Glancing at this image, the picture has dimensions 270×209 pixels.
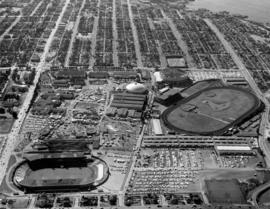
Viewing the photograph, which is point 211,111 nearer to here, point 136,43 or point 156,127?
point 156,127

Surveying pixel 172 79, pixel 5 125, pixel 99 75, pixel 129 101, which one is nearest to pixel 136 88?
pixel 129 101

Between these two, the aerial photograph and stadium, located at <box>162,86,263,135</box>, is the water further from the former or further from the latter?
stadium, located at <box>162,86,263,135</box>

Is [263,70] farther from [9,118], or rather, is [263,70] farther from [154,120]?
[9,118]

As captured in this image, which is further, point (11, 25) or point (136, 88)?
point (11, 25)

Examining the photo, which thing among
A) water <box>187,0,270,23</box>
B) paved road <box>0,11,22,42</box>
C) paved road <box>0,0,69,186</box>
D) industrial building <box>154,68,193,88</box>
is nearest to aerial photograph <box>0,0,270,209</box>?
industrial building <box>154,68,193,88</box>

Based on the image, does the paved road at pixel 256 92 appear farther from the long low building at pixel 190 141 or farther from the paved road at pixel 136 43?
the paved road at pixel 136 43

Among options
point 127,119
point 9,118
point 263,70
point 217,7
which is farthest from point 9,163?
point 217,7
